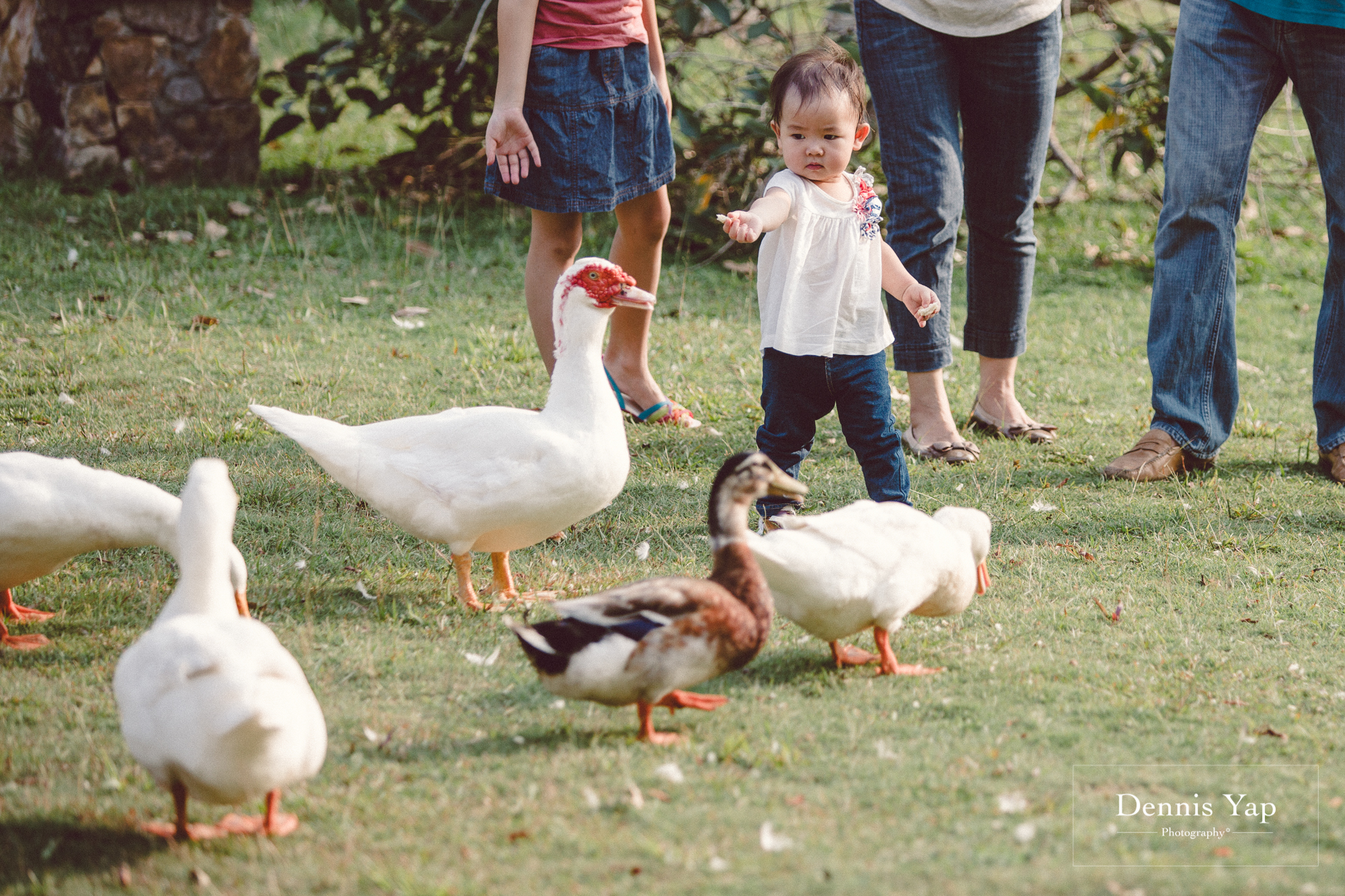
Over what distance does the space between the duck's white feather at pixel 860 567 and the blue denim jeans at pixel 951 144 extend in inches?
66.4

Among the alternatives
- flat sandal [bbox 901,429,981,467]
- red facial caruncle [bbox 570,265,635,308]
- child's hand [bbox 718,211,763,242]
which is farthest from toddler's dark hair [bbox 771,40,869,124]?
flat sandal [bbox 901,429,981,467]

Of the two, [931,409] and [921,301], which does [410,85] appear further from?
[921,301]

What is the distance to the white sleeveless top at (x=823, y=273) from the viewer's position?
3.63 meters

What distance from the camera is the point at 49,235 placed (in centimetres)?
695

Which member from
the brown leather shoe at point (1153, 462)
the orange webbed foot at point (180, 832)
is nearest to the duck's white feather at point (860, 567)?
the orange webbed foot at point (180, 832)

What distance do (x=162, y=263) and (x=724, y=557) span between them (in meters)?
5.17

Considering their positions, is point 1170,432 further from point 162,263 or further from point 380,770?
point 162,263

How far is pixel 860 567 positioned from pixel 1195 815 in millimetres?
849

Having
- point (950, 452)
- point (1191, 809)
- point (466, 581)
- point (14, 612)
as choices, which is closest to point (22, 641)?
point (14, 612)

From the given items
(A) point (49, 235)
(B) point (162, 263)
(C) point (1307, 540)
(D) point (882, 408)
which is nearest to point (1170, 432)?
(C) point (1307, 540)

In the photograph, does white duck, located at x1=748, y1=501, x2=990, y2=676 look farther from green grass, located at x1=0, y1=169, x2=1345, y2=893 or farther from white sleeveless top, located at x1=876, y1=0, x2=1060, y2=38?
white sleeveless top, located at x1=876, y1=0, x2=1060, y2=38

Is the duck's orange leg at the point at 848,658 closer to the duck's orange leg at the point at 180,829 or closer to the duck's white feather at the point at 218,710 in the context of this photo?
the duck's white feather at the point at 218,710

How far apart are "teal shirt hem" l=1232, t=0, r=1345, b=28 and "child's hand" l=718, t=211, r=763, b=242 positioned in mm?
2134

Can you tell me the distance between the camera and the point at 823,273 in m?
3.68
